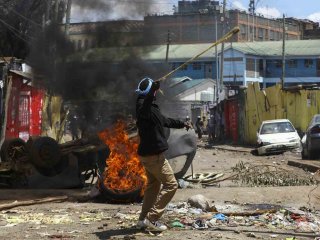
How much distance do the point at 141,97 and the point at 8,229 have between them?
7.77ft

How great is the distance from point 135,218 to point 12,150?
213 inches

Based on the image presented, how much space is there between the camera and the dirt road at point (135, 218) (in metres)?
6.68

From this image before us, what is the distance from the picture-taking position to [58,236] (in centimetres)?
657

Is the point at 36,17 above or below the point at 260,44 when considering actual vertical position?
below

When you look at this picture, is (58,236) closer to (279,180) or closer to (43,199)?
(43,199)

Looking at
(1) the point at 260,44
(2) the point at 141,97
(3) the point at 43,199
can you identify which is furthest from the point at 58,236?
(1) the point at 260,44

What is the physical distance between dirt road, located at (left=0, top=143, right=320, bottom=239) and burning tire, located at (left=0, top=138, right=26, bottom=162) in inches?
59.1

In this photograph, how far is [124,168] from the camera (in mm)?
9406

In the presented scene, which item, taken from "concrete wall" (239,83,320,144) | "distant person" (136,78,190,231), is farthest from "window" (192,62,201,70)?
"distant person" (136,78,190,231)

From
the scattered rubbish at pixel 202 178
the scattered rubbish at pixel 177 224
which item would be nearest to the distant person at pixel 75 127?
the scattered rubbish at pixel 202 178

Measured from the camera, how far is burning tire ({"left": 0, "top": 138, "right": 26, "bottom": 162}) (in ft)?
39.7

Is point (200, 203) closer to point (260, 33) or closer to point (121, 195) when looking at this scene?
point (121, 195)

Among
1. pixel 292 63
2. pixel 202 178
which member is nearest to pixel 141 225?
pixel 202 178

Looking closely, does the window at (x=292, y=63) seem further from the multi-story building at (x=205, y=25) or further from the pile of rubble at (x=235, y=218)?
the pile of rubble at (x=235, y=218)
